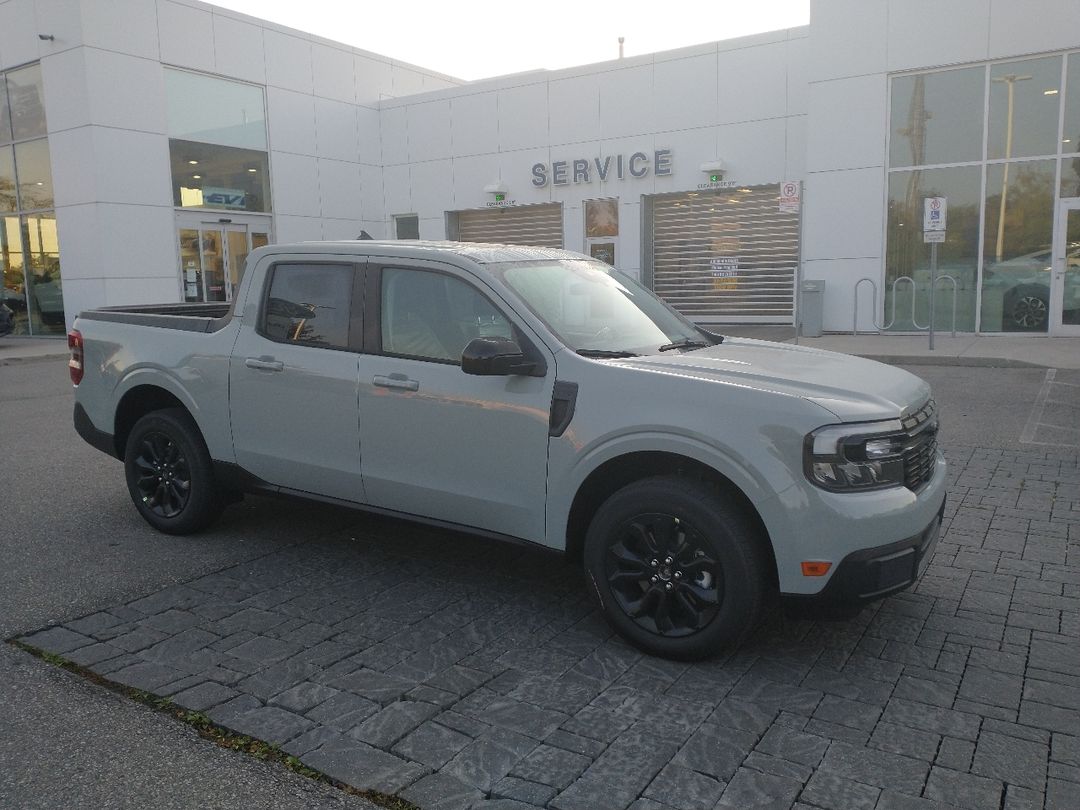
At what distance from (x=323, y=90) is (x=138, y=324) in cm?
2192

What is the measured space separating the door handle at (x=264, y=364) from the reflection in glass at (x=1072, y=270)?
16774 millimetres

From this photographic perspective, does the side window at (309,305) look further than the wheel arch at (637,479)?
Yes

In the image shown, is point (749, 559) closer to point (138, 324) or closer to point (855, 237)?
point (138, 324)

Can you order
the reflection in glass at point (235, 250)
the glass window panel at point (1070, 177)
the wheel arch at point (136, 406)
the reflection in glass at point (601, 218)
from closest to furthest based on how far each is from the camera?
1. the wheel arch at point (136, 406)
2. the glass window panel at point (1070, 177)
3. the reflection in glass at point (601, 218)
4. the reflection in glass at point (235, 250)

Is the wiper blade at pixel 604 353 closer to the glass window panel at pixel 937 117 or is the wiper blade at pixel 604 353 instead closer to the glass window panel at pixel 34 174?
the glass window panel at pixel 937 117

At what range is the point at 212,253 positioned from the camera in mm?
23172

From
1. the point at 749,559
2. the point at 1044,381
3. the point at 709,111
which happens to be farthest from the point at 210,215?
the point at 749,559

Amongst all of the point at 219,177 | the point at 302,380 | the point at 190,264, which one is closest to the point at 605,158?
the point at 219,177

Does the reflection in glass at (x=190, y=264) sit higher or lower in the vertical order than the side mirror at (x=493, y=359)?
higher

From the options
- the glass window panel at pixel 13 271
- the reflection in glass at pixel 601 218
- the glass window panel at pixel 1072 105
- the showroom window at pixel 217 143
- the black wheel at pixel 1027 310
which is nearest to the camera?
the glass window panel at pixel 1072 105

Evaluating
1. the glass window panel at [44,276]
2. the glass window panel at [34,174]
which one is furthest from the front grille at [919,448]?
the glass window panel at [34,174]

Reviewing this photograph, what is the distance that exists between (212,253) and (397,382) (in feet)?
67.7

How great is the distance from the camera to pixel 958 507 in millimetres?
5996

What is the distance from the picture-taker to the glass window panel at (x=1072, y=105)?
16516mm
